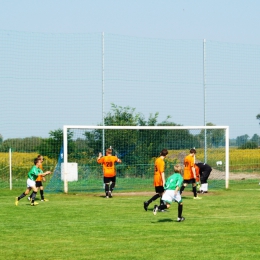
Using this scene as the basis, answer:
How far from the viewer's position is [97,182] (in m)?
31.3

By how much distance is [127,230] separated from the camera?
16.5 m

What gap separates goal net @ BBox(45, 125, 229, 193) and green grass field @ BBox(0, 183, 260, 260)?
5548 mm

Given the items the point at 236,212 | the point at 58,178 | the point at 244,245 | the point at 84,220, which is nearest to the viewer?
the point at 244,245

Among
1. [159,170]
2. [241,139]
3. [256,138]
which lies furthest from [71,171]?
[256,138]

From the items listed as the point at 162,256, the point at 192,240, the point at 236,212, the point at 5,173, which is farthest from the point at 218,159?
the point at 162,256

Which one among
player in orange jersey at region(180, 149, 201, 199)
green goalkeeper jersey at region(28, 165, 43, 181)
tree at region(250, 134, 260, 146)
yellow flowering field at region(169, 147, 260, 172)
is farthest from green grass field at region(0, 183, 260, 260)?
tree at region(250, 134, 260, 146)

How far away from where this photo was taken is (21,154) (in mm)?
33844

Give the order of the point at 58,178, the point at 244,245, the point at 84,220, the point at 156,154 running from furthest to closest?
1. the point at 156,154
2. the point at 58,178
3. the point at 84,220
4. the point at 244,245

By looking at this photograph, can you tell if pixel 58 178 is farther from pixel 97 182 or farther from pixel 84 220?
pixel 84 220

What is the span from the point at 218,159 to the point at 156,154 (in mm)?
2965

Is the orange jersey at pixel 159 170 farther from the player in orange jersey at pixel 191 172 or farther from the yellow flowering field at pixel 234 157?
the yellow flowering field at pixel 234 157

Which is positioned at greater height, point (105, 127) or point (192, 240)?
point (105, 127)

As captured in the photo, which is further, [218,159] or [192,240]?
[218,159]

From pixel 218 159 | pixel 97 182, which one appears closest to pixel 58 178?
pixel 97 182
